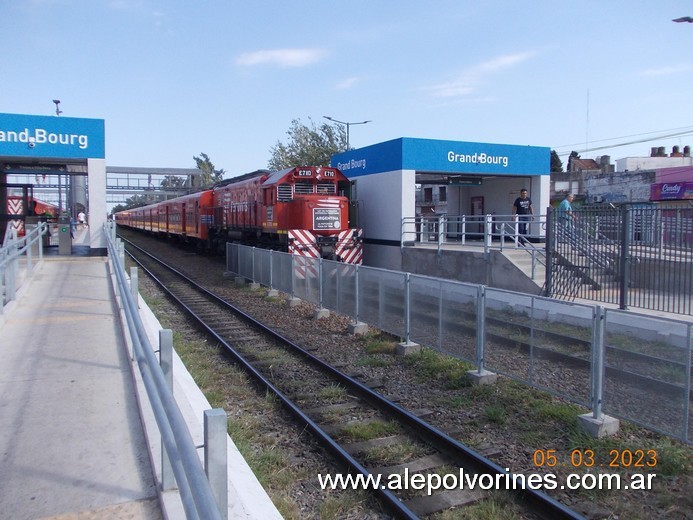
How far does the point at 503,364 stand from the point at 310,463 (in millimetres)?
3085

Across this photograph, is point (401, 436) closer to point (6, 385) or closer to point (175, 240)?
point (6, 385)

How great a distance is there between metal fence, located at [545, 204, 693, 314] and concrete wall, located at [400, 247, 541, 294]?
3.72ft

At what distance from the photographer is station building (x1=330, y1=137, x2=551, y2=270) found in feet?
65.8

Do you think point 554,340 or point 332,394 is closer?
point 554,340

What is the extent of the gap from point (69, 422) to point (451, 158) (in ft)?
57.6

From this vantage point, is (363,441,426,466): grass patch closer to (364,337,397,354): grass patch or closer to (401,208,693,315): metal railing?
(364,337,397,354): grass patch

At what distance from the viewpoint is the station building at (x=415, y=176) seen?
65.8 ft

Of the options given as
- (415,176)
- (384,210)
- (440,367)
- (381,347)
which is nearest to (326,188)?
(384,210)

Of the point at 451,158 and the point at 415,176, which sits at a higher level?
the point at 451,158

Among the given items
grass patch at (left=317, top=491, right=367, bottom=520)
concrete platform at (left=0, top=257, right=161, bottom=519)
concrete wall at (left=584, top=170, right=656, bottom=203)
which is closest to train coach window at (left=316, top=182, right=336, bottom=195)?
concrete platform at (left=0, top=257, right=161, bottom=519)

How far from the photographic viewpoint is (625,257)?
11.8m

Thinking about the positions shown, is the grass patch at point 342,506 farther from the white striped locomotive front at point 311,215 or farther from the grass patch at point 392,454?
the white striped locomotive front at point 311,215

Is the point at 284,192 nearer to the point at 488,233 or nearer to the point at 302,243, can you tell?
the point at 302,243

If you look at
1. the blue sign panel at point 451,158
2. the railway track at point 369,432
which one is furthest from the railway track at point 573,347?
the blue sign panel at point 451,158
